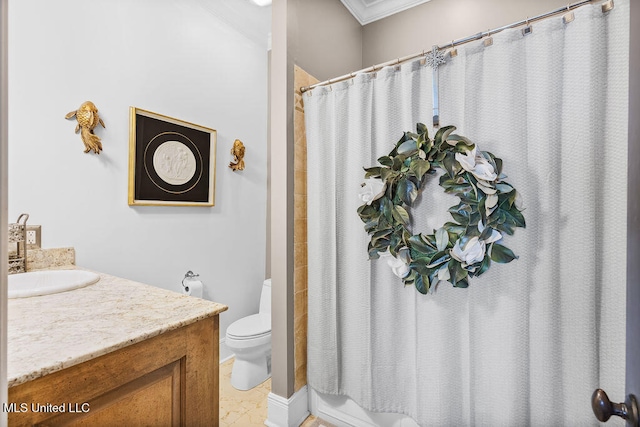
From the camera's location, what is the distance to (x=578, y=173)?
1.08 meters

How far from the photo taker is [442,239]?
1237 millimetres

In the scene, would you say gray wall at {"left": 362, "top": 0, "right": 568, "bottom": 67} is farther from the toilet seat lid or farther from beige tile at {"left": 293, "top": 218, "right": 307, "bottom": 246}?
the toilet seat lid

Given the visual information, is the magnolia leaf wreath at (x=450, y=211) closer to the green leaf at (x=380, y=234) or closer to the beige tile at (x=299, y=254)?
→ the green leaf at (x=380, y=234)

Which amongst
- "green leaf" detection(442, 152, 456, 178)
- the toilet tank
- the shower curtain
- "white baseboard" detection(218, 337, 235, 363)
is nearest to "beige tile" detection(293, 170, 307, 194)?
the shower curtain

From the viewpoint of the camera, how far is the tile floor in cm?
178

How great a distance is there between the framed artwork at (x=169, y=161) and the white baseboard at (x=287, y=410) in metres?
1.46

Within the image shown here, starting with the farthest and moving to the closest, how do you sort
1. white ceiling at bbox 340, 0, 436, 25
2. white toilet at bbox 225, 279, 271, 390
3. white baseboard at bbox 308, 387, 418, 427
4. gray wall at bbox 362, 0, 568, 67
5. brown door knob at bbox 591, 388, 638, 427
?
white ceiling at bbox 340, 0, 436, 25, white toilet at bbox 225, 279, 271, 390, gray wall at bbox 362, 0, 568, 67, white baseboard at bbox 308, 387, 418, 427, brown door knob at bbox 591, 388, 638, 427

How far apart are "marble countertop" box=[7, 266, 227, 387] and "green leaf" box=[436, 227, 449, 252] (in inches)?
34.0

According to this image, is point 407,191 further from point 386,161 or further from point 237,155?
point 237,155

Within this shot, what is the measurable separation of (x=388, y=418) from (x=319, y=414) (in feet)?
1.33

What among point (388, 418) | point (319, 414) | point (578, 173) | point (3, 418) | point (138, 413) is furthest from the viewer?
point (319, 414)

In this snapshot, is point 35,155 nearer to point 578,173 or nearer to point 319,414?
point 319,414

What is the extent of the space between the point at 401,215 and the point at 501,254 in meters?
0.40

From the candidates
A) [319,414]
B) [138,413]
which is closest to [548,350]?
[319,414]
